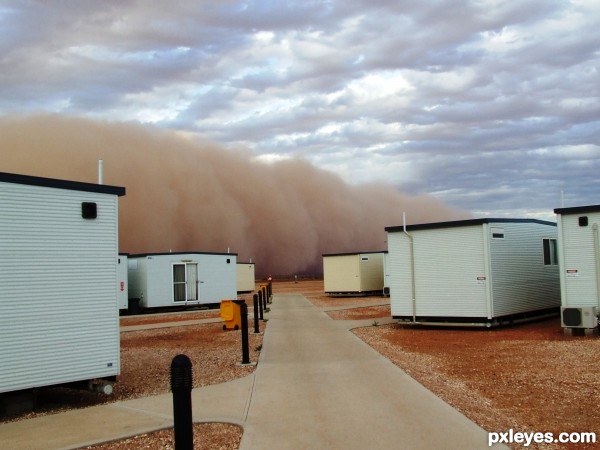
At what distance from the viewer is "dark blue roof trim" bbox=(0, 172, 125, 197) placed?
704cm

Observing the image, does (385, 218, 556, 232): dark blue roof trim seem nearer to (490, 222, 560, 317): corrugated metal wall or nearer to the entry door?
(490, 222, 560, 317): corrugated metal wall

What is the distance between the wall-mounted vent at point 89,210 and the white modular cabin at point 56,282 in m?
0.01

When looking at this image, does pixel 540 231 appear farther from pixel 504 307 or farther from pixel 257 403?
pixel 257 403

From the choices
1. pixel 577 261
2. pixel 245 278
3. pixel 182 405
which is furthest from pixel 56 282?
pixel 245 278

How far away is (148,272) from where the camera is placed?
24766 millimetres

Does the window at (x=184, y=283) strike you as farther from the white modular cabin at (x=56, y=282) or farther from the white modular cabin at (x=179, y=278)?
the white modular cabin at (x=56, y=282)

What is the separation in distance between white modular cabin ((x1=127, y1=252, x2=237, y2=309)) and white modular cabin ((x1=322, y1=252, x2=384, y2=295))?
330 inches

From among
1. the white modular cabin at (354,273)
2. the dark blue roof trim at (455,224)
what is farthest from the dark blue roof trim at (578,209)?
the white modular cabin at (354,273)

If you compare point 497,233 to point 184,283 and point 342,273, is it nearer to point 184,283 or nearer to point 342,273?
point 184,283

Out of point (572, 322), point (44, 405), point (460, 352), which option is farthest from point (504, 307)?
point (44, 405)

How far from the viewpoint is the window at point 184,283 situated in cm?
2545

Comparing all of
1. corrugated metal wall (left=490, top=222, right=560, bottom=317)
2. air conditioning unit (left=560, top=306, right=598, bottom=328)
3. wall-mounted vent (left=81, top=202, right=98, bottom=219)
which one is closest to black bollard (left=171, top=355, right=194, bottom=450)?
wall-mounted vent (left=81, top=202, right=98, bottom=219)

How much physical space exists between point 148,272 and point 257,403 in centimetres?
1875

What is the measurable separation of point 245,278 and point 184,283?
17860mm
